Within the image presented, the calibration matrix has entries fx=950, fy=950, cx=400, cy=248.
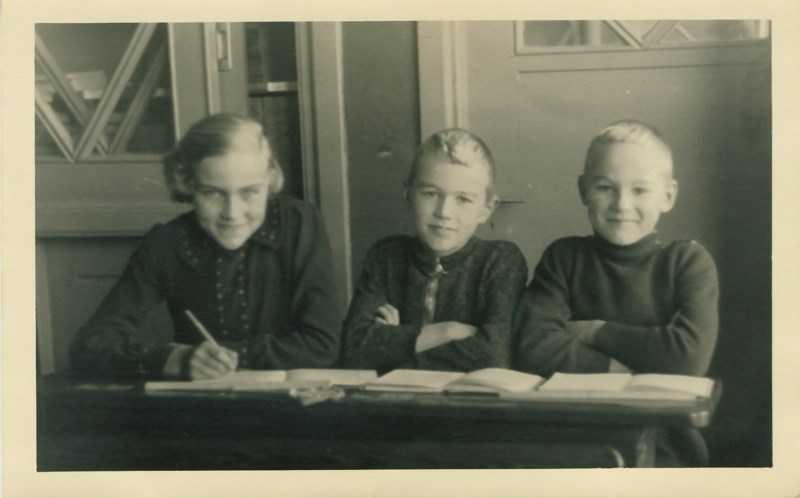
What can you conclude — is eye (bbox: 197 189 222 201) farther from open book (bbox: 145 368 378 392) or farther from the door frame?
open book (bbox: 145 368 378 392)

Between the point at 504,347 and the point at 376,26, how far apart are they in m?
0.61

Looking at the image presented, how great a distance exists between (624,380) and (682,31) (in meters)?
0.62

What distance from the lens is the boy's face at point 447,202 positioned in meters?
1.65

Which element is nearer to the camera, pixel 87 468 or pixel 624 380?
pixel 624 380

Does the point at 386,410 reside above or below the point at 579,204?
below

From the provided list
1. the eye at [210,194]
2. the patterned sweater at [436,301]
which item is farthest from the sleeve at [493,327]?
the eye at [210,194]

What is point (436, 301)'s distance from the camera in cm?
167

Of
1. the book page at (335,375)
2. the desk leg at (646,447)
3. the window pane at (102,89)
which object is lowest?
the desk leg at (646,447)

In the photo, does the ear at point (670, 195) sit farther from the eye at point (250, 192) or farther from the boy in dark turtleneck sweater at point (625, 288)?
the eye at point (250, 192)

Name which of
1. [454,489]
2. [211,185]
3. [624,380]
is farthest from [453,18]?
[454,489]

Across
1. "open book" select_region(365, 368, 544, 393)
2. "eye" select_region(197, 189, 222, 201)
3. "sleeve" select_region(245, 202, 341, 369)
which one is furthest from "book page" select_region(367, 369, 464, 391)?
"eye" select_region(197, 189, 222, 201)

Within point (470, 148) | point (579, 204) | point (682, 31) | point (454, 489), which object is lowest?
point (454, 489)

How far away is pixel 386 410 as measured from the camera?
1.63 metres

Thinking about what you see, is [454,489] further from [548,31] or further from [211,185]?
[548,31]
